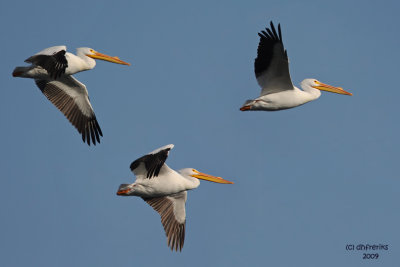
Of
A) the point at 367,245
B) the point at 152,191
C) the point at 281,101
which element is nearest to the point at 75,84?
the point at 152,191

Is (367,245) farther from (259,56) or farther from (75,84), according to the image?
(75,84)

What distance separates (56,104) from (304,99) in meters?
5.05

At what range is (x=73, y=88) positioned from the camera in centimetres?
1572

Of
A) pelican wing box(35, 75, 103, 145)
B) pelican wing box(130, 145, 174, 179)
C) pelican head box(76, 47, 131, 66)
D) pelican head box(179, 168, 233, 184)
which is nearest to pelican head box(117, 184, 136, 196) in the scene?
pelican wing box(130, 145, 174, 179)

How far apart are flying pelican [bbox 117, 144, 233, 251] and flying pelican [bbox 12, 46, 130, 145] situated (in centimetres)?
210

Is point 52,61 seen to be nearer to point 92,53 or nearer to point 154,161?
point 92,53

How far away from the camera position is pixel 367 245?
1472 cm

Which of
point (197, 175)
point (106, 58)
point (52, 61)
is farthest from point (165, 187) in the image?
point (106, 58)

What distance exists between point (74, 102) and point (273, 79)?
4124 millimetres

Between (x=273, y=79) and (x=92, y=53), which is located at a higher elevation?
(x=92, y=53)

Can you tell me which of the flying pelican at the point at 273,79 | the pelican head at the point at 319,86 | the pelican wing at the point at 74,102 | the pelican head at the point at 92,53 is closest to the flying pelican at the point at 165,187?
the flying pelican at the point at 273,79

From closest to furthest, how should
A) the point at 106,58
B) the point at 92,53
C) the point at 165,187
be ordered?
the point at 165,187
the point at 92,53
the point at 106,58

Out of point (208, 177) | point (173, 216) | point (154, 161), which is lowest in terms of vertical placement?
point (173, 216)

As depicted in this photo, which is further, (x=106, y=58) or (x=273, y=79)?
(x=106, y=58)
